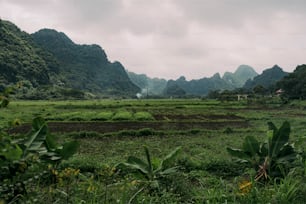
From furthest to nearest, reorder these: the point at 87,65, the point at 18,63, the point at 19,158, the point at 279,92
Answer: the point at 87,65
the point at 18,63
the point at 279,92
the point at 19,158

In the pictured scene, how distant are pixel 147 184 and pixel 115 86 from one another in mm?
113235

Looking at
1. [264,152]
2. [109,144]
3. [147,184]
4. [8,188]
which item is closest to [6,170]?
[8,188]

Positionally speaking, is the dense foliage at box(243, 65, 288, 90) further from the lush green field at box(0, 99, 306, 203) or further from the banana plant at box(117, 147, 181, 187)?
the banana plant at box(117, 147, 181, 187)

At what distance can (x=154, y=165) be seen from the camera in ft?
16.1

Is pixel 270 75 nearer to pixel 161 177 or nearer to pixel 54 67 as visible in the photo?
pixel 54 67

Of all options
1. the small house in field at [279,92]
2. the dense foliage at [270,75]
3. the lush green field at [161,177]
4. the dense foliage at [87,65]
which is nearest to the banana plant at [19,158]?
the lush green field at [161,177]

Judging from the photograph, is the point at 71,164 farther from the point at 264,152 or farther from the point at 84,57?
the point at 84,57

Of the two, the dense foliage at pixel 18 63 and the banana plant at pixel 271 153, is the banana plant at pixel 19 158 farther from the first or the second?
the dense foliage at pixel 18 63

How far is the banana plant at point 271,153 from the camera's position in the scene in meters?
4.85

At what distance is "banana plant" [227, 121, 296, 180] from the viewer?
15.9 feet

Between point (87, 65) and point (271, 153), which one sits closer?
point (271, 153)

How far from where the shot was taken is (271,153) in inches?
194

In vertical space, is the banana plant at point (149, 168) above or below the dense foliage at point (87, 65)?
below

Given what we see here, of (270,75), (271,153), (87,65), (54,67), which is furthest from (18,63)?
(270,75)
